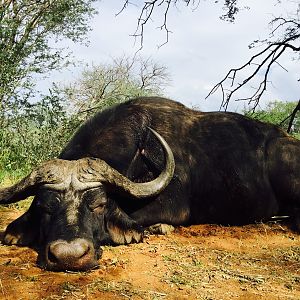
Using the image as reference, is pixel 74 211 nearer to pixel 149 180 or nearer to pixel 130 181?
pixel 130 181

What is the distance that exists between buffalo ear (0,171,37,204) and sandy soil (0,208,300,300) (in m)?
0.45

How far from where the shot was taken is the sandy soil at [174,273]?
9.47ft

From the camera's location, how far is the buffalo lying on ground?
379 centimetres

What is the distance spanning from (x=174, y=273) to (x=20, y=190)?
1.65m

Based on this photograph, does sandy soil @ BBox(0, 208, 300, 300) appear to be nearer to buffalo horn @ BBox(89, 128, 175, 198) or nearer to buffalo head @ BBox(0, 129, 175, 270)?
buffalo head @ BBox(0, 129, 175, 270)

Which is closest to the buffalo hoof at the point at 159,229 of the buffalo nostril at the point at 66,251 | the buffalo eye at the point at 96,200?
the buffalo eye at the point at 96,200

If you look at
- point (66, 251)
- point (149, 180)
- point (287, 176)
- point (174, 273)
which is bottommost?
point (174, 273)

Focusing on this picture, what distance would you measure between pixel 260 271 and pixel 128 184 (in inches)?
55.8

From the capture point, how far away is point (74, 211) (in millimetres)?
3670

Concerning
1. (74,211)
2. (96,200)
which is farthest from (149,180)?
(74,211)

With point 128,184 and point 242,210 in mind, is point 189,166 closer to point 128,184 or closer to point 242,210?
point 242,210

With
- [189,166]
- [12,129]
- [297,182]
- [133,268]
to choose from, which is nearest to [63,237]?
[133,268]

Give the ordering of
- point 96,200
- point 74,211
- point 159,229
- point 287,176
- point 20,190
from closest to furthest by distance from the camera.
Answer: point 74,211
point 96,200
point 20,190
point 159,229
point 287,176

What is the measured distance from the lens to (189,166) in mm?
5309
